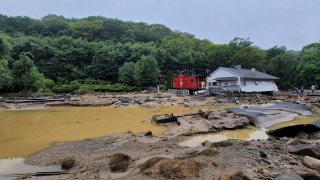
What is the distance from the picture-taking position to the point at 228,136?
44.4 feet

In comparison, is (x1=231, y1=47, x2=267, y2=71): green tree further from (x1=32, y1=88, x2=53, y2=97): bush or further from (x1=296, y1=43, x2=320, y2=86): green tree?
(x1=32, y1=88, x2=53, y2=97): bush

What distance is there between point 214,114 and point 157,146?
29.0 ft

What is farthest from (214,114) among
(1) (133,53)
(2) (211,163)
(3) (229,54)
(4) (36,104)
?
(1) (133,53)

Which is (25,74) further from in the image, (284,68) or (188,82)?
(284,68)

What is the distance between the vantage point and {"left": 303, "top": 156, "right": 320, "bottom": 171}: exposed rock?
7.12m

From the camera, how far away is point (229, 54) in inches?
2518

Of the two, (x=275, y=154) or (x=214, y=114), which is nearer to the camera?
(x=275, y=154)

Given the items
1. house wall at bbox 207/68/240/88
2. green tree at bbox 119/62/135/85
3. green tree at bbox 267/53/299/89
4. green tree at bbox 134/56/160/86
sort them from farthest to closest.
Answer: green tree at bbox 119/62/135/85, green tree at bbox 267/53/299/89, green tree at bbox 134/56/160/86, house wall at bbox 207/68/240/88

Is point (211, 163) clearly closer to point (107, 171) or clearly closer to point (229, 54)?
point (107, 171)

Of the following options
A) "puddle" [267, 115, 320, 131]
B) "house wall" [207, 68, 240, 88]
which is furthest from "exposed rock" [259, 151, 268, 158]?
"house wall" [207, 68, 240, 88]

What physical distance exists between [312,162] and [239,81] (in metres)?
32.6

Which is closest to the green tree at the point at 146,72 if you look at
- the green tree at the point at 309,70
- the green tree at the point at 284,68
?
the green tree at the point at 284,68

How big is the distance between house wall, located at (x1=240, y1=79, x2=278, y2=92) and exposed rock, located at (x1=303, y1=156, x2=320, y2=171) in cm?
3261

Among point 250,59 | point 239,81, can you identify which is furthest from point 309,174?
point 250,59
